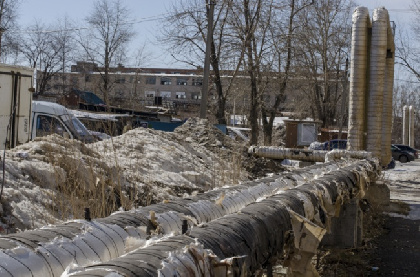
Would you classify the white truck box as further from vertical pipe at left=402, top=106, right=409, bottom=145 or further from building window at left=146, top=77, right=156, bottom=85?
building window at left=146, top=77, right=156, bottom=85

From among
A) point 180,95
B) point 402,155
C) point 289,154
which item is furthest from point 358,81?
point 180,95

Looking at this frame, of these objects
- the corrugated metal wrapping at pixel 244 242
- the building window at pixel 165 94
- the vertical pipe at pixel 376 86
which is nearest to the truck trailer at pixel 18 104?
the corrugated metal wrapping at pixel 244 242

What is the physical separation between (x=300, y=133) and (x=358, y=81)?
717 inches

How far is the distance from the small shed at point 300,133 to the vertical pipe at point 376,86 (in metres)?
17.7

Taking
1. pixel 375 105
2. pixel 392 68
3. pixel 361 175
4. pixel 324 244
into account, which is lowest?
pixel 324 244

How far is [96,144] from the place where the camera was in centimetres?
1123

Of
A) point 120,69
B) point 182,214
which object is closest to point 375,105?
point 182,214

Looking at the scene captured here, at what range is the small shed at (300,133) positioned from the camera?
36344 mm

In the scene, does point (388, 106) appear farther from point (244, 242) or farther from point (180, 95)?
point (180, 95)

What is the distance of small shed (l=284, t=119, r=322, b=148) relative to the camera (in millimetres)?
36344

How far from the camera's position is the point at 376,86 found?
1820 cm

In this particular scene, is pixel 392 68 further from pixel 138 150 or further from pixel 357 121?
pixel 138 150

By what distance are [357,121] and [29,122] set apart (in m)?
9.49

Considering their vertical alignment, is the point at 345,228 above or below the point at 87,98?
below
